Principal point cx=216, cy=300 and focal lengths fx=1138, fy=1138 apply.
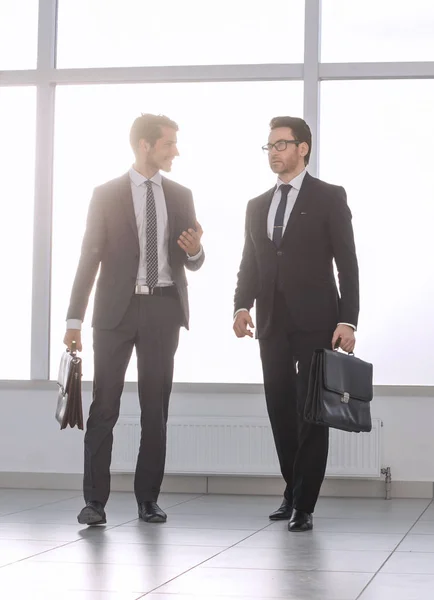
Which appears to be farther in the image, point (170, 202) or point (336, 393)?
point (170, 202)

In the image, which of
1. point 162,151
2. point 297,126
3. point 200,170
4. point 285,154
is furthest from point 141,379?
point 200,170

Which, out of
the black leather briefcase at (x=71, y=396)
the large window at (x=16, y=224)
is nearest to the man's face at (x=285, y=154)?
the black leather briefcase at (x=71, y=396)

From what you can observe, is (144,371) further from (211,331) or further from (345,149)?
(345,149)

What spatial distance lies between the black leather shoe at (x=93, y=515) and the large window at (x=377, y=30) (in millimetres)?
2628

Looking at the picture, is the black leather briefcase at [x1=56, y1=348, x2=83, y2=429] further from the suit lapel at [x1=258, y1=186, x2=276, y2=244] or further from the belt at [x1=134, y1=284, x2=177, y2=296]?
the suit lapel at [x1=258, y1=186, x2=276, y2=244]

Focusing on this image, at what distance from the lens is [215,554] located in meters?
3.44

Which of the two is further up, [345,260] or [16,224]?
[16,224]

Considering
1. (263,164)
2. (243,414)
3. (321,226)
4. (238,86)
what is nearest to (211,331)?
(243,414)

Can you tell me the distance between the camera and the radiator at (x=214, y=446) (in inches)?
212

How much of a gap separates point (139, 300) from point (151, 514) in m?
0.80

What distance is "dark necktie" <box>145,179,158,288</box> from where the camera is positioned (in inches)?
168

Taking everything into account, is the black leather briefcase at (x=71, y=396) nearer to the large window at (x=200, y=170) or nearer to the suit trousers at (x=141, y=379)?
the suit trousers at (x=141, y=379)

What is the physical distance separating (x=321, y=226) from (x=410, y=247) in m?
1.47

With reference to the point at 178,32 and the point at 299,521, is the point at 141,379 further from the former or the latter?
the point at 178,32
